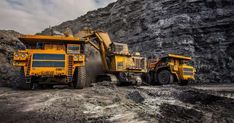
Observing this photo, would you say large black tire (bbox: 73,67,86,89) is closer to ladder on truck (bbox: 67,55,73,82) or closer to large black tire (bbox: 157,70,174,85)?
ladder on truck (bbox: 67,55,73,82)

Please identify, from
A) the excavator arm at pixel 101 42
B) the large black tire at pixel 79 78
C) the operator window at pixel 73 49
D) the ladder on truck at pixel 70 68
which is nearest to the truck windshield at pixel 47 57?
the ladder on truck at pixel 70 68

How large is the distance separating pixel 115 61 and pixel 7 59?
27.2 ft

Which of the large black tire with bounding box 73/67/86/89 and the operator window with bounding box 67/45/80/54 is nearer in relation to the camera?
the large black tire with bounding box 73/67/86/89

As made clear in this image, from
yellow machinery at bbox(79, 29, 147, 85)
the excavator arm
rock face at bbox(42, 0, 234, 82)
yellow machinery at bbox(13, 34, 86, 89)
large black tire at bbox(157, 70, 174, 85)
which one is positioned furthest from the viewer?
rock face at bbox(42, 0, 234, 82)

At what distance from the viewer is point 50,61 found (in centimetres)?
918

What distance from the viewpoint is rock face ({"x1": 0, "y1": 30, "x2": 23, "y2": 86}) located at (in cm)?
1346

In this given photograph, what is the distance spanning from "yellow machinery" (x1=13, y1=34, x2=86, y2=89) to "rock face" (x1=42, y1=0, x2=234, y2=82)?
57.5 feet

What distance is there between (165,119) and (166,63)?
39.0 feet

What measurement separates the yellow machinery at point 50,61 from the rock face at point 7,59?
3.76m

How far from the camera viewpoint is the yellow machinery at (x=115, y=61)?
45.5 feet

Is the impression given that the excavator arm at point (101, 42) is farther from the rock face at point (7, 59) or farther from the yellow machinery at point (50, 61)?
the rock face at point (7, 59)

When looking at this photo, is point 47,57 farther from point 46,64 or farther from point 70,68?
point 70,68

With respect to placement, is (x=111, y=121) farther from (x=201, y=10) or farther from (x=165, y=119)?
(x=201, y=10)

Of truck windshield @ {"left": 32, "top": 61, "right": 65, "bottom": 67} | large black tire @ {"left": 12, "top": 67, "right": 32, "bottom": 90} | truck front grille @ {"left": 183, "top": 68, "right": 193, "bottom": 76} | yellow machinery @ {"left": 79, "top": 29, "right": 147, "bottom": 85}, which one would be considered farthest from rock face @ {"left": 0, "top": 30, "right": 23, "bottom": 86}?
truck front grille @ {"left": 183, "top": 68, "right": 193, "bottom": 76}
